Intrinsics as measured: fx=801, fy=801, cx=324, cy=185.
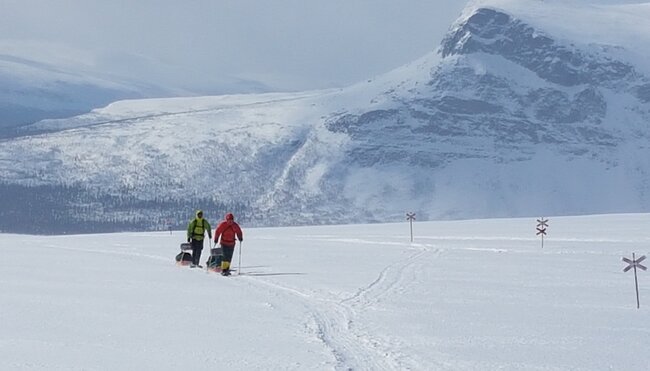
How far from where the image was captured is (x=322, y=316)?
13.6 m

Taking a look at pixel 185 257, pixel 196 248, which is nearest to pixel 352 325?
pixel 196 248

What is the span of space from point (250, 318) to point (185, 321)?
115 cm

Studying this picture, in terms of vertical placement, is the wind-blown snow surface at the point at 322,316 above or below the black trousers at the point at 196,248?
below

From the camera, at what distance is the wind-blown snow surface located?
33.0ft

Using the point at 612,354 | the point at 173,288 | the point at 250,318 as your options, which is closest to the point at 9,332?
the point at 250,318

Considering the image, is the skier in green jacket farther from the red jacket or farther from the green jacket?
the red jacket

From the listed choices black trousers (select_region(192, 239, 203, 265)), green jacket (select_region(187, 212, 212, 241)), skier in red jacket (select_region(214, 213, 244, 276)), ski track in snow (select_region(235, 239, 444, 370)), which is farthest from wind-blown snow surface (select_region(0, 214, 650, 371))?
green jacket (select_region(187, 212, 212, 241))

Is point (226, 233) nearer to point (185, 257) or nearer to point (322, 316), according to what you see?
point (185, 257)

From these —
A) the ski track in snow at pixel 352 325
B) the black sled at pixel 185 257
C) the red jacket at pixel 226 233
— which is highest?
the red jacket at pixel 226 233

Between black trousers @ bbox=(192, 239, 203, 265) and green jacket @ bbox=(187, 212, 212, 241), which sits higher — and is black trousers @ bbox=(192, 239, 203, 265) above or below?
below

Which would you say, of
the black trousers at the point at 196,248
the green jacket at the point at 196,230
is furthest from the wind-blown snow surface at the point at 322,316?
the green jacket at the point at 196,230

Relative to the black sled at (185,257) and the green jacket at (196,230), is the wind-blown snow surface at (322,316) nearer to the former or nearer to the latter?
the black sled at (185,257)

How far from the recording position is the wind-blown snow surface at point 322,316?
10047mm

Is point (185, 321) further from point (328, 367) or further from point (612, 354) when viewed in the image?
point (612, 354)
